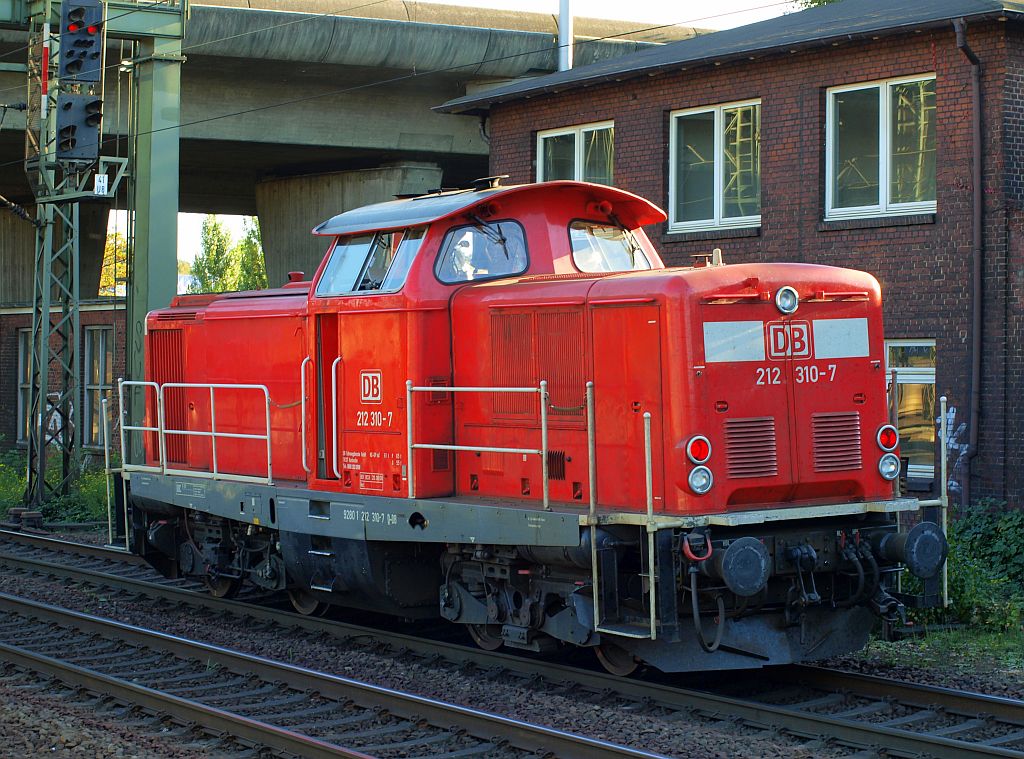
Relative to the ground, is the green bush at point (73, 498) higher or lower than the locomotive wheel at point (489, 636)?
higher

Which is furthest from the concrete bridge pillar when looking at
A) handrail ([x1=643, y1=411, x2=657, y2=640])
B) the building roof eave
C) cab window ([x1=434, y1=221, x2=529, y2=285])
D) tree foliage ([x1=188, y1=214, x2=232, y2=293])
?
tree foliage ([x1=188, y1=214, x2=232, y2=293])

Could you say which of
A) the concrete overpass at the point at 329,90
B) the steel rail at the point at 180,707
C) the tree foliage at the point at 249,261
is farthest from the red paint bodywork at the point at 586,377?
the tree foliage at the point at 249,261

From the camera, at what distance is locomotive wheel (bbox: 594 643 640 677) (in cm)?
816

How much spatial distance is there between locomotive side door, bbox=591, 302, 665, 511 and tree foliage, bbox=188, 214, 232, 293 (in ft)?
168

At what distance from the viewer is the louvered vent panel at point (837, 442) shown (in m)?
8.02

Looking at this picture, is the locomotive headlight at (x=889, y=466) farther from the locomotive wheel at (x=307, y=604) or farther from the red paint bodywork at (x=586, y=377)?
the locomotive wheel at (x=307, y=604)

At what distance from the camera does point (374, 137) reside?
2373 cm

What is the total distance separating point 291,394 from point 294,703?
10.1ft

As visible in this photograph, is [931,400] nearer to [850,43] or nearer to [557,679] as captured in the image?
[850,43]

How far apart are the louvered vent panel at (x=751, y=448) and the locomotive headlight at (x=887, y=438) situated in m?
0.91

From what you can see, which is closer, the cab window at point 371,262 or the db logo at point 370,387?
the cab window at point 371,262

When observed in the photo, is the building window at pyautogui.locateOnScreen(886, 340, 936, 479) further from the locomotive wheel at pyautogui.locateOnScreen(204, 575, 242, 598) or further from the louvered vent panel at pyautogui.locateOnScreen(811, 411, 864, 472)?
the locomotive wheel at pyautogui.locateOnScreen(204, 575, 242, 598)

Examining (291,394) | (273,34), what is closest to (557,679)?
(291,394)

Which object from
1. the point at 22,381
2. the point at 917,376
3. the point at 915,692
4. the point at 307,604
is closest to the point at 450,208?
the point at 307,604
